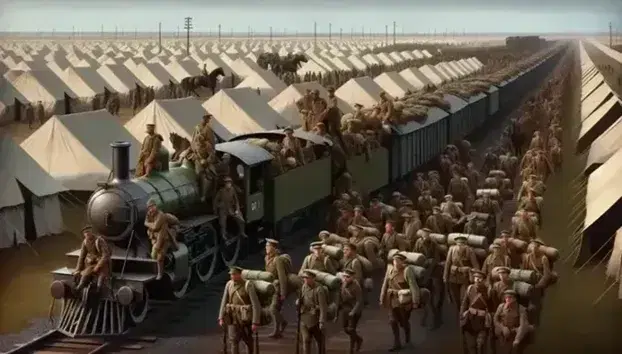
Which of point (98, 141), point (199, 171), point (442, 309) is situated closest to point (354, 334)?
point (442, 309)

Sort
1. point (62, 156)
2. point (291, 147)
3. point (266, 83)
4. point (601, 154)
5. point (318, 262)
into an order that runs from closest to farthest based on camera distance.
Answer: point (318, 262)
point (601, 154)
point (291, 147)
point (62, 156)
point (266, 83)

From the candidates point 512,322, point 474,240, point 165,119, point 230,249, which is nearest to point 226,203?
point 230,249

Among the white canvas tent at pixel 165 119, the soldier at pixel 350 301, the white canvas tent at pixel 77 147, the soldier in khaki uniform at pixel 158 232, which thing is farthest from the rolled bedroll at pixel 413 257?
the white canvas tent at pixel 165 119

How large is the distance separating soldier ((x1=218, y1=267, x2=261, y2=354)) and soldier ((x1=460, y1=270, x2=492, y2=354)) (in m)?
1.58

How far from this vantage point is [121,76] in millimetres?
24469

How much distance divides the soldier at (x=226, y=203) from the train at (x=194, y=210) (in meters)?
0.10

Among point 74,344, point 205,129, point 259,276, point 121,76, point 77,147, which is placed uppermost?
point 121,76

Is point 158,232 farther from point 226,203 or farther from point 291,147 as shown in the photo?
point 291,147

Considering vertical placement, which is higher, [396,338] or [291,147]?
[291,147]

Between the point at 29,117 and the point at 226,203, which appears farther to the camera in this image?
the point at 29,117

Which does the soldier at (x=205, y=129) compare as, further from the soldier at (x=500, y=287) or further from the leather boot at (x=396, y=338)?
the soldier at (x=500, y=287)

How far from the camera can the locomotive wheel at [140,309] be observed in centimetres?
757

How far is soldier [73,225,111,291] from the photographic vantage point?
727 cm

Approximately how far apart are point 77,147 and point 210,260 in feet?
9.61
